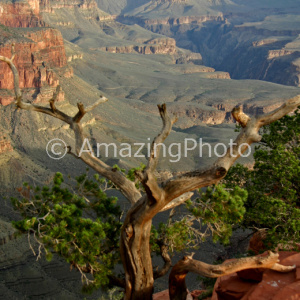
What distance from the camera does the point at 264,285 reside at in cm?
1401

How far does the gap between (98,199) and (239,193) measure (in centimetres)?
512

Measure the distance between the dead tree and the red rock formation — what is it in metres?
0.38

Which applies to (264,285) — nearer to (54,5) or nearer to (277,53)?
(54,5)

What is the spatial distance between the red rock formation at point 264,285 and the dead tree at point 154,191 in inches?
14.8

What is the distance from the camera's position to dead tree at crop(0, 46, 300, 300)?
12.5 meters

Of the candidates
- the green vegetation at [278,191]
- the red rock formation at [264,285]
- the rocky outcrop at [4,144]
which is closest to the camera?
the red rock formation at [264,285]

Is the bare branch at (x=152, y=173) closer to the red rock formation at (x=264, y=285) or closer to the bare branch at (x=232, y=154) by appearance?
the bare branch at (x=232, y=154)

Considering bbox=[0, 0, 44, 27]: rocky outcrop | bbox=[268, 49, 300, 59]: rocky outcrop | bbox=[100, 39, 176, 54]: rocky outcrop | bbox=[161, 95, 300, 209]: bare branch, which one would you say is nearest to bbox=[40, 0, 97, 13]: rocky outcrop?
bbox=[100, 39, 176, 54]: rocky outcrop

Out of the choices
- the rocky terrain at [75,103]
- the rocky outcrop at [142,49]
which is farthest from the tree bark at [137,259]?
the rocky outcrop at [142,49]

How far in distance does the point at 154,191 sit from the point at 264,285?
447 cm

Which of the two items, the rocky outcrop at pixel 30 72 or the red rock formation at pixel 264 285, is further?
the rocky outcrop at pixel 30 72

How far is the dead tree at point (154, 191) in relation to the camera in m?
12.5

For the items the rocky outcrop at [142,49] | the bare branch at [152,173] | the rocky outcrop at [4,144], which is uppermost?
the bare branch at [152,173]

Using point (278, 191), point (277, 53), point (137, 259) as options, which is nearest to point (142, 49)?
point (277, 53)
